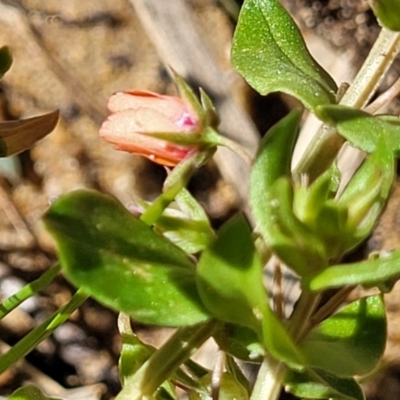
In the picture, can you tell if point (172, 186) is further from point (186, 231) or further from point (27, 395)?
point (27, 395)

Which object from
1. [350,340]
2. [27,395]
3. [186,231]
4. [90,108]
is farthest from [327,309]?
[90,108]

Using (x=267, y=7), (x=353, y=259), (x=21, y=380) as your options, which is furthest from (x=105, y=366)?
(x=267, y=7)

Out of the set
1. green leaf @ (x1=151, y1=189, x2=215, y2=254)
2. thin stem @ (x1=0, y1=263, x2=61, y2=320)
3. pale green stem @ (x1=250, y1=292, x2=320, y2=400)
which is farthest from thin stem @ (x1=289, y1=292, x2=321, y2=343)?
thin stem @ (x1=0, y1=263, x2=61, y2=320)

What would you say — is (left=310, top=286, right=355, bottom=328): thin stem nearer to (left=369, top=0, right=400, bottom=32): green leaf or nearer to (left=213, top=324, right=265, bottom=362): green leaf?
(left=213, top=324, right=265, bottom=362): green leaf

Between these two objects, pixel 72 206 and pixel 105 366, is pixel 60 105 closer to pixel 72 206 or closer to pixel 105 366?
pixel 105 366

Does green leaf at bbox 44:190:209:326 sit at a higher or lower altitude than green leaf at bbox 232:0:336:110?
lower

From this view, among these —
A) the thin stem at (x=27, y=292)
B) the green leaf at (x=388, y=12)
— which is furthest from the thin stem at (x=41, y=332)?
the green leaf at (x=388, y=12)
